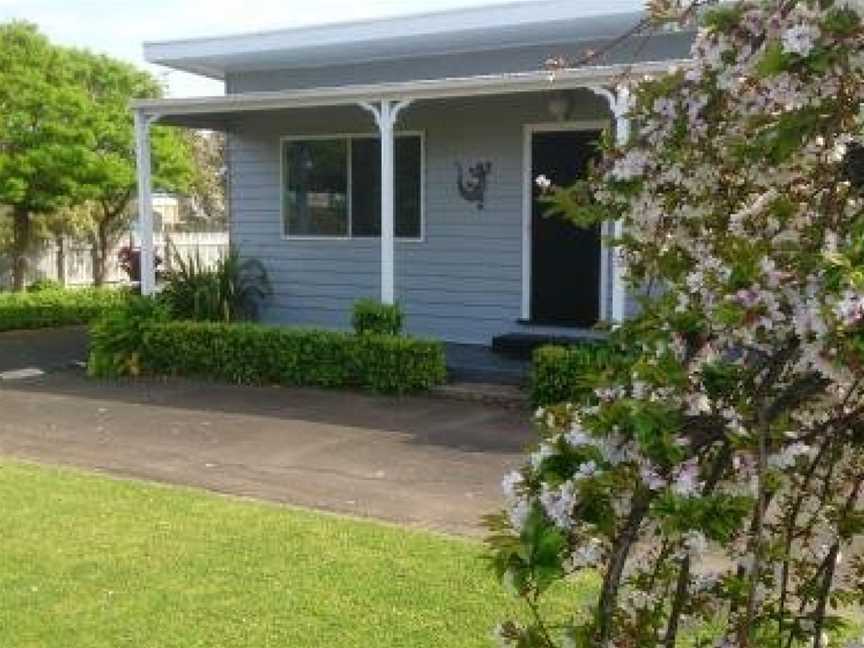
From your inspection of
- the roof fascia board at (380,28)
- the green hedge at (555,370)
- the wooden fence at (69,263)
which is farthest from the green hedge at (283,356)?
the wooden fence at (69,263)

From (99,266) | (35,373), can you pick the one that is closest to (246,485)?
(35,373)

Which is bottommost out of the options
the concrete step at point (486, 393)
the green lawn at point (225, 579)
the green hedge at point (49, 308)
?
the green lawn at point (225, 579)

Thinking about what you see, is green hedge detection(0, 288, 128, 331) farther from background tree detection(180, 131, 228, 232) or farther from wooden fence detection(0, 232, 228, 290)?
background tree detection(180, 131, 228, 232)

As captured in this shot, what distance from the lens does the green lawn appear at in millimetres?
4488

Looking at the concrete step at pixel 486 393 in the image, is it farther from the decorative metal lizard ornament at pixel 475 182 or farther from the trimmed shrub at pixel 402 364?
the decorative metal lizard ornament at pixel 475 182

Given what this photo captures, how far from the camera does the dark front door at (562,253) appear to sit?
12070 mm

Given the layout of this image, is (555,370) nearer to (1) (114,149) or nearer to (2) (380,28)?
(2) (380,28)

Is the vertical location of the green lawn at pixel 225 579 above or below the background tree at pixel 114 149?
below

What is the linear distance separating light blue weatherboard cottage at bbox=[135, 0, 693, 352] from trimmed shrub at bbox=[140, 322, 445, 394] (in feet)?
2.44

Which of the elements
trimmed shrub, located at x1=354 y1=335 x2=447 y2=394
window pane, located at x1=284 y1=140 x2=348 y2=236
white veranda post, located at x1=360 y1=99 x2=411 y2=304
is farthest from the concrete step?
window pane, located at x1=284 y1=140 x2=348 y2=236

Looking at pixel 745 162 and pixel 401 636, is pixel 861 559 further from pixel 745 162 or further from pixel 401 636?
pixel 401 636

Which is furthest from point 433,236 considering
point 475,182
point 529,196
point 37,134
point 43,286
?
point 43,286

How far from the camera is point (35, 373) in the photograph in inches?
497

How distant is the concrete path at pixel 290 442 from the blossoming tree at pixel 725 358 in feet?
12.2
